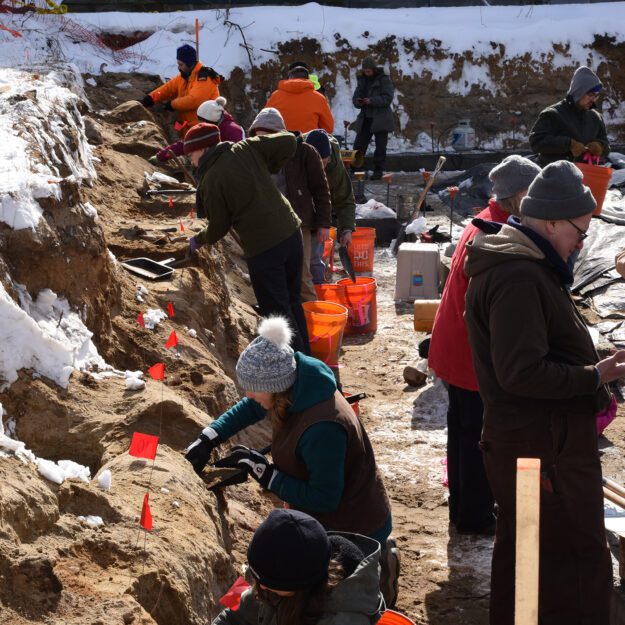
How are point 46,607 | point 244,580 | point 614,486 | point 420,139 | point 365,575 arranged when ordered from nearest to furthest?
point 365,575, point 46,607, point 244,580, point 614,486, point 420,139

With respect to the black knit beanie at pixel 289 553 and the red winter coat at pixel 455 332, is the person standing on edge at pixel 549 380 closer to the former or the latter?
the red winter coat at pixel 455 332

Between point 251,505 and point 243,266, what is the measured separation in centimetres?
516

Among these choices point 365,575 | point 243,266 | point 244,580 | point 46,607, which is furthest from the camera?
point 243,266

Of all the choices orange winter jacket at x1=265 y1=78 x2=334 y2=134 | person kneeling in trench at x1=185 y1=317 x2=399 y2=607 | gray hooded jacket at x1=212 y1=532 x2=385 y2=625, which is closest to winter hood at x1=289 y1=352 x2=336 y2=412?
person kneeling in trench at x1=185 y1=317 x2=399 y2=607

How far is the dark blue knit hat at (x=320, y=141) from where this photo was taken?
314 inches

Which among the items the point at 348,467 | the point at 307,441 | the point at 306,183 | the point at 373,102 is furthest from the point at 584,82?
the point at 373,102

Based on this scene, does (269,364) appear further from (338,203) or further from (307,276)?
(338,203)

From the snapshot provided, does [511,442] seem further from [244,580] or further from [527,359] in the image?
[244,580]

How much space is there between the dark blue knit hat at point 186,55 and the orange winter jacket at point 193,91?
0.08 meters

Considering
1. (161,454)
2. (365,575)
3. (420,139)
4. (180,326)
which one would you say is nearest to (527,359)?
(365,575)

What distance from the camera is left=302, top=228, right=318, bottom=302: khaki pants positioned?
312 inches

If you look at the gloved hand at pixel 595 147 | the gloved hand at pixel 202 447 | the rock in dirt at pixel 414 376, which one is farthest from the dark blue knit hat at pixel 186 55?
the gloved hand at pixel 202 447

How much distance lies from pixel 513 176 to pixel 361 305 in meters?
4.71

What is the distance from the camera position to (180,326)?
20.7 feet
